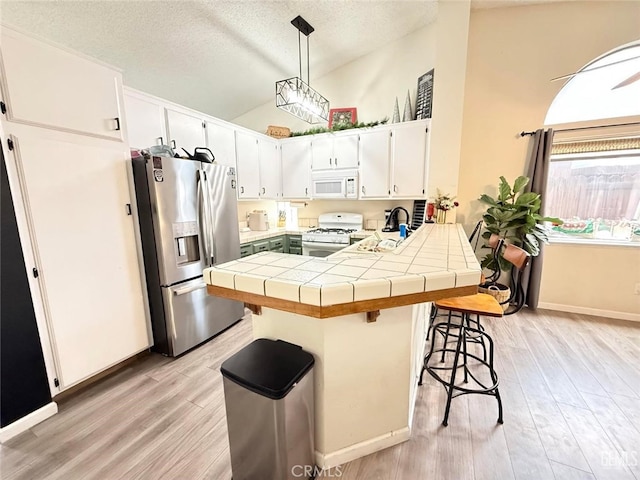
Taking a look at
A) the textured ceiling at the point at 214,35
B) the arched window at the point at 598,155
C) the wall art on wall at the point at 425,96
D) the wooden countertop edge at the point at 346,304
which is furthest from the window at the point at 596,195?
the wooden countertop edge at the point at 346,304

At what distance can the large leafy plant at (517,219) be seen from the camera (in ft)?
8.80

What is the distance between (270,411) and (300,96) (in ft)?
8.52

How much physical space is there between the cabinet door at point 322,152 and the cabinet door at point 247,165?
0.84 metres

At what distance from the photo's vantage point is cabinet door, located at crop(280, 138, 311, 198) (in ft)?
12.8

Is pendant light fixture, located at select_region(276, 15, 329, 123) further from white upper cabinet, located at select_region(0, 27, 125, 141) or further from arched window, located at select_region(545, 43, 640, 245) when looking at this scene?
arched window, located at select_region(545, 43, 640, 245)

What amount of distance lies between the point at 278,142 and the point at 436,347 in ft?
11.5

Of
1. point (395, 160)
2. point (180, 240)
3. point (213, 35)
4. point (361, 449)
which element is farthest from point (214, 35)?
point (361, 449)

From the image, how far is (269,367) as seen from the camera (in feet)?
3.52

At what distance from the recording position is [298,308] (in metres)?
0.94

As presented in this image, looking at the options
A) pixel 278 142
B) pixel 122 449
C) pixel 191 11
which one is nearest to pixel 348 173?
pixel 278 142

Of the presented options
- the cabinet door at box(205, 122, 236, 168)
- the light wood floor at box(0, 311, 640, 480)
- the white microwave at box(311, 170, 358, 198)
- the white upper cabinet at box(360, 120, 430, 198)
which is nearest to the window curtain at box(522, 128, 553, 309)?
the light wood floor at box(0, 311, 640, 480)

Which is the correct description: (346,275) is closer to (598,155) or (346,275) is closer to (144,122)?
(144,122)

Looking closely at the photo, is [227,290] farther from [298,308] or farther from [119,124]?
[119,124]

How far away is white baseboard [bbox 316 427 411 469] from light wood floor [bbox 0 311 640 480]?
0.03 metres
